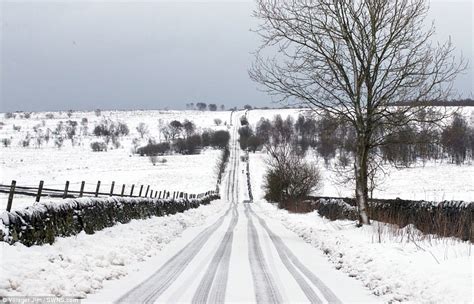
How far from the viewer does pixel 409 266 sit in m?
9.25

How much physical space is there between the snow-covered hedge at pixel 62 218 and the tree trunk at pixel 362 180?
355 inches

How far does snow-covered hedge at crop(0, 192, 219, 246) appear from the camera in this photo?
30.2 feet

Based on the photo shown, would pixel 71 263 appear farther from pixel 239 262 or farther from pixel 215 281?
pixel 239 262

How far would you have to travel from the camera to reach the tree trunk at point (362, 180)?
18078 millimetres

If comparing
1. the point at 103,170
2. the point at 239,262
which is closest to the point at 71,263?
the point at 239,262

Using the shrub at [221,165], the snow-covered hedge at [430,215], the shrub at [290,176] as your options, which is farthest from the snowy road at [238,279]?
the shrub at [221,165]

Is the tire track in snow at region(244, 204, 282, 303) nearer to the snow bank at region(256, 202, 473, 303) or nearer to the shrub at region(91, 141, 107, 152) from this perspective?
the snow bank at region(256, 202, 473, 303)

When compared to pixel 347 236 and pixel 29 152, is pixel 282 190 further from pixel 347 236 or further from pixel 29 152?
pixel 29 152

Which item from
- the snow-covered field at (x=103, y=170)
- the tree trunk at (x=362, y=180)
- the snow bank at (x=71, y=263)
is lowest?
the snow-covered field at (x=103, y=170)

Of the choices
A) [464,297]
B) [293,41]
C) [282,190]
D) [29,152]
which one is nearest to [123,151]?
[29,152]

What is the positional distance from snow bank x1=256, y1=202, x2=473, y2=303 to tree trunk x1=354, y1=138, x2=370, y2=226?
3858 mm

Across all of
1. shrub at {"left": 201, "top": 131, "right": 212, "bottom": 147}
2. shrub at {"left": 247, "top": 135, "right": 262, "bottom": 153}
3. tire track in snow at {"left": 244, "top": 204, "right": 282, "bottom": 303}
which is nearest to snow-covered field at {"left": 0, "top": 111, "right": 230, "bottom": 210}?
shrub at {"left": 201, "top": 131, "right": 212, "bottom": 147}

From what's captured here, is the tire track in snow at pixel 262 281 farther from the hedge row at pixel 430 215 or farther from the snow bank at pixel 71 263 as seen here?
the hedge row at pixel 430 215

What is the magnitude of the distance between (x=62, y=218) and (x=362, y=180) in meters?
10.8
